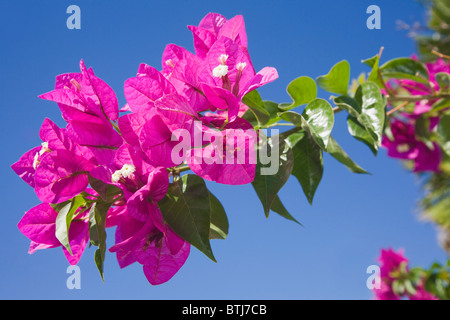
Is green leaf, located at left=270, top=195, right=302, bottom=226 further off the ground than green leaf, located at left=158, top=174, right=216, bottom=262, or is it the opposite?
green leaf, located at left=270, top=195, right=302, bottom=226

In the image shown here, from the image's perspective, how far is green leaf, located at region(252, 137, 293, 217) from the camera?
535 millimetres

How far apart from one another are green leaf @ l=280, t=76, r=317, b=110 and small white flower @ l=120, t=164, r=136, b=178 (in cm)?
27

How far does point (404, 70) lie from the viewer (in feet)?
3.13

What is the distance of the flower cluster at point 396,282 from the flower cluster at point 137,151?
5.89 feet

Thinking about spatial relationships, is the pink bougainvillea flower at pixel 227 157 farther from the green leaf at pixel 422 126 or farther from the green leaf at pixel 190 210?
the green leaf at pixel 422 126

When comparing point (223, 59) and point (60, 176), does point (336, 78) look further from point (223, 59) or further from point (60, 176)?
point (60, 176)

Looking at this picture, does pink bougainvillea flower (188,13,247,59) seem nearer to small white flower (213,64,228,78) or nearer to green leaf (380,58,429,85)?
small white flower (213,64,228,78)

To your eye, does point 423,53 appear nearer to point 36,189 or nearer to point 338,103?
point 338,103

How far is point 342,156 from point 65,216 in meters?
0.41

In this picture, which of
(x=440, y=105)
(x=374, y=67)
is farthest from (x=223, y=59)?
(x=440, y=105)

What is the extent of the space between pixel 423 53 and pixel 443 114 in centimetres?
426

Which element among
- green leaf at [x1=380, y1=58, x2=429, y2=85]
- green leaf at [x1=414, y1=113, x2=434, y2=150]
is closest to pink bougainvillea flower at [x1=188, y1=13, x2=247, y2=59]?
green leaf at [x1=380, y1=58, x2=429, y2=85]
